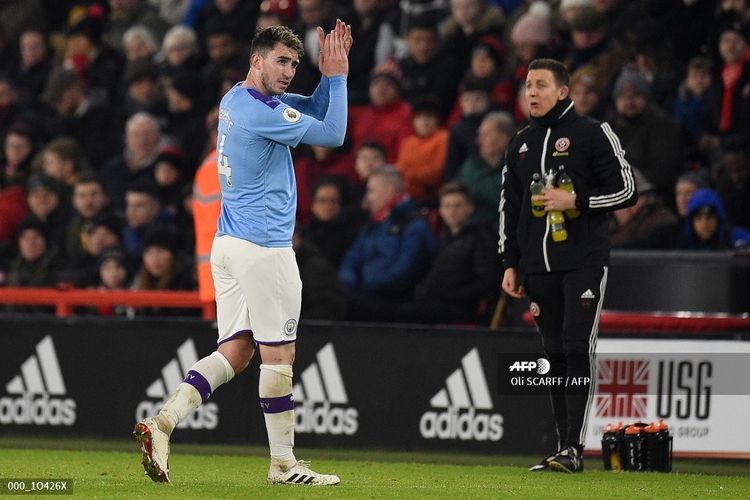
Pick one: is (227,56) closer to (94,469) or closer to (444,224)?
(444,224)

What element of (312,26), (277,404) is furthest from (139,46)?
(277,404)

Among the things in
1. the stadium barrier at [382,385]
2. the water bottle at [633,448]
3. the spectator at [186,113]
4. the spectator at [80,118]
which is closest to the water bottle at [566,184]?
the water bottle at [633,448]

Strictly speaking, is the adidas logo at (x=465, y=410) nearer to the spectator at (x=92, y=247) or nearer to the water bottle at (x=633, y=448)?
the water bottle at (x=633, y=448)

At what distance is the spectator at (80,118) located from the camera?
16641 millimetres

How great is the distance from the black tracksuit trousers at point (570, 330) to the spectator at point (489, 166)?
4.10m

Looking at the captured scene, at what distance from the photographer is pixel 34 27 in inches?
720

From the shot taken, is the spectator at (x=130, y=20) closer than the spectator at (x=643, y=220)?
No

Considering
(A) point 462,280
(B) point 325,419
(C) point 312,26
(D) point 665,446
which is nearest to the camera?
(D) point 665,446

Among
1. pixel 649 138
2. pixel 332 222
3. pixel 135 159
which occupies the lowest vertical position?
pixel 332 222

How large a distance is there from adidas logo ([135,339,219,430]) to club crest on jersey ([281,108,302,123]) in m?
4.32

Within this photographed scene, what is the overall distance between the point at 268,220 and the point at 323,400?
3876 mm

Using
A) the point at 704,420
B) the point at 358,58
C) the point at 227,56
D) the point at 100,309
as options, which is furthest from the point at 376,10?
the point at 704,420

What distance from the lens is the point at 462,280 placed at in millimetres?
12430

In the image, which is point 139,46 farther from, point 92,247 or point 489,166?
point 489,166
